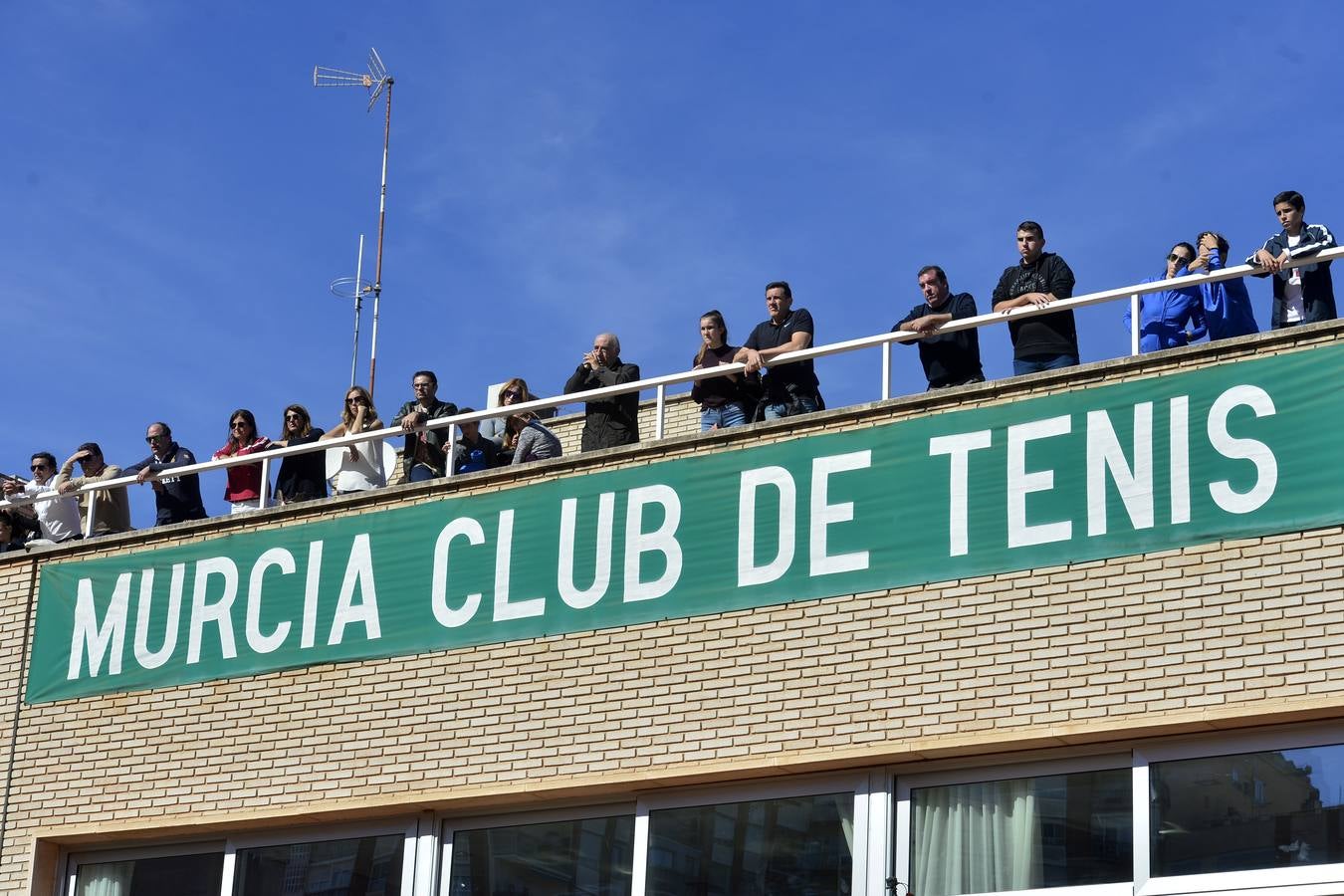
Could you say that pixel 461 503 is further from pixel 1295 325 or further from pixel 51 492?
pixel 1295 325

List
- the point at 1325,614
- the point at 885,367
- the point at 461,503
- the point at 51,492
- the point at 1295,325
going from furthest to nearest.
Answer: the point at 51,492
the point at 461,503
the point at 885,367
the point at 1295,325
the point at 1325,614

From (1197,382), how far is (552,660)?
16.0 ft

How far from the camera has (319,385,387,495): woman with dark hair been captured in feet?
56.0

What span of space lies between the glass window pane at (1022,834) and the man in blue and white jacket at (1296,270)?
10.1ft

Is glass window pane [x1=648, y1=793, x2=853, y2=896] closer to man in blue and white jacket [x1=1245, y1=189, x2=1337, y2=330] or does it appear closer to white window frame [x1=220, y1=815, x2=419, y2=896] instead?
white window frame [x1=220, y1=815, x2=419, y2=896]

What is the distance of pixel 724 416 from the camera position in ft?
51.0

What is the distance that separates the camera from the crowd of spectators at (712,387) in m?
14.1

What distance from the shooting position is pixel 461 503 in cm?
1606

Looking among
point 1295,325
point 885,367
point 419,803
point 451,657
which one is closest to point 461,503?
point 451,657

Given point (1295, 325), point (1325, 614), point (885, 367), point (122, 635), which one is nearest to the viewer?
point (1325, 614)

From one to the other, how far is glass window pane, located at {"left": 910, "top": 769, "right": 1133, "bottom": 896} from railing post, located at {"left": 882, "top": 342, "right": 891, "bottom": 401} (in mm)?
2733

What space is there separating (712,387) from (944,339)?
1898 millimetres

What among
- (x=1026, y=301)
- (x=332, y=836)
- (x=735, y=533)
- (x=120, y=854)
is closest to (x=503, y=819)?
(x=332, y=836)

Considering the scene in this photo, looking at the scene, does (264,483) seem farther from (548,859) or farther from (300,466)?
(548,859)
